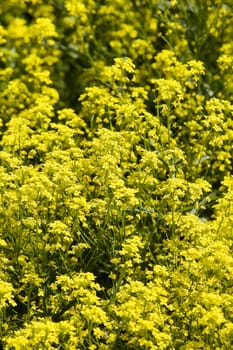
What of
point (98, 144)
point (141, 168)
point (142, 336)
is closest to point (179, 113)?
point (141, 168)

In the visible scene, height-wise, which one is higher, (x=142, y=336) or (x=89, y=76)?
(x=89, y=76)

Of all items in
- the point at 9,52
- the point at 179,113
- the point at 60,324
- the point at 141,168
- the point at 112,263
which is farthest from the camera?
the point at 9,52

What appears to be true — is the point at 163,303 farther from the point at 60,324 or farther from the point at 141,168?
the point at 141,168

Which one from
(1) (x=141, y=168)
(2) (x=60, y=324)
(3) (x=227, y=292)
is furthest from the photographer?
(1) (x=141, y=168)

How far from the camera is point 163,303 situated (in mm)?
4801

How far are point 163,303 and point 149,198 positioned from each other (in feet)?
2.88

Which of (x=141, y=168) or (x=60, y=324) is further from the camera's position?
(x=141, y=168)

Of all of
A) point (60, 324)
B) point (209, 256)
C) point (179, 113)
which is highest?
point (179, 113)

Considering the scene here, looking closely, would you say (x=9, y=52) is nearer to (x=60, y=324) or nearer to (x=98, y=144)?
(x=98, y=144)

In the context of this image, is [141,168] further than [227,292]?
Yes

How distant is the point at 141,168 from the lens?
5875 mm

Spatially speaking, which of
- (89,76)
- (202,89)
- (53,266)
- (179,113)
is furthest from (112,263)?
(89,76)

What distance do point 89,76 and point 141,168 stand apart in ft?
6.74

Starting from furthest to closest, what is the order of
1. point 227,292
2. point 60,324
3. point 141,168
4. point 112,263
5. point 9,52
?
1. point 9,52
2. point 141,168
3. point 112,263
4. point 227,292
5. point 60,324
